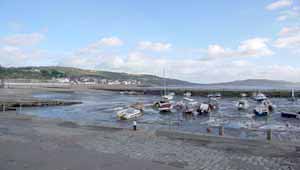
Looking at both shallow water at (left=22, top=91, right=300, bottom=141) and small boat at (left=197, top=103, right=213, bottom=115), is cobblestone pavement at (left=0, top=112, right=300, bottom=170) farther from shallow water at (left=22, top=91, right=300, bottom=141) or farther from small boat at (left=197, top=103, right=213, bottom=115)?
small boat at (left=197, top=103, right=213, bottom=115)

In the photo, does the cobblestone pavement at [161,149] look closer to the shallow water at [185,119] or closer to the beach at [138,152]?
the beach at [138,152]

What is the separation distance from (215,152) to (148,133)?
16.4 ft

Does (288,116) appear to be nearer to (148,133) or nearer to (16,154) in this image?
(148,133)

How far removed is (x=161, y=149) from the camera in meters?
10.7

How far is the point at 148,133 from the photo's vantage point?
14.6m

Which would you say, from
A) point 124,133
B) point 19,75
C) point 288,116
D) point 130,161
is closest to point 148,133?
point 124,133

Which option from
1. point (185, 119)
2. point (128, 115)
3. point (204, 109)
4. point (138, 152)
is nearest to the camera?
point (138, 152)

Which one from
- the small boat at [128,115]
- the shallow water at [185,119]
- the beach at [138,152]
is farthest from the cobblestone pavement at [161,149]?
the small boat at [128,115]

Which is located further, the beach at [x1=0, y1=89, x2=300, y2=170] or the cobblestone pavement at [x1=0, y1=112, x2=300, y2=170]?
the cobblestone pavement at [x1=0, y1=112, x2=300, y2=170]

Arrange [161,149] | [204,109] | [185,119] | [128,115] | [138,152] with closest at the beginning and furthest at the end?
[138,152] → [161,149] → [128,115] → [185,119] → [204,109]

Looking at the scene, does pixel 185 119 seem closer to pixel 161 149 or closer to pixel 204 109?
pixel 204 109

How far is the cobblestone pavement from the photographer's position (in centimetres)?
863

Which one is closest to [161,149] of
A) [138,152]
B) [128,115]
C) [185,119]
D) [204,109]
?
[138,152]

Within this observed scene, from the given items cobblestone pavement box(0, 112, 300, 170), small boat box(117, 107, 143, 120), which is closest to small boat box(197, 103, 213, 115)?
small boat box(117, 107, 143, 120)
